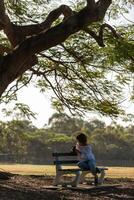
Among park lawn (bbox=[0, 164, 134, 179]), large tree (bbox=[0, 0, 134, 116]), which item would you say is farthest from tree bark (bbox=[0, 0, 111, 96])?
park lawn (bbox=[0, 164, 134, 179])

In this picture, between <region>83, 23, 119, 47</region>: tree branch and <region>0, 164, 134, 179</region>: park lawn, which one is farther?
<region>0, 164, 134, 179</region>: park lawn

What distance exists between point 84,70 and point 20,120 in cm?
610

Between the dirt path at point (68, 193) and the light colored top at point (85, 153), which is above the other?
the light colored top at point (85, 153)

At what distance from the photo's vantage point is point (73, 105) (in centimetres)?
1616

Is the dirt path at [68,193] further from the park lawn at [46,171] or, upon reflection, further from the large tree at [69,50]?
the park lawn at [46,171]

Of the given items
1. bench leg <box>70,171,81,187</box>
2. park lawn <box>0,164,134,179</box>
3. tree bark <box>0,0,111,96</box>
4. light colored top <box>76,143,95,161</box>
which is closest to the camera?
tree bark <box>0,0,111,96</box>

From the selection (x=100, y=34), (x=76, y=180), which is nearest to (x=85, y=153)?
(x=76, y=180)

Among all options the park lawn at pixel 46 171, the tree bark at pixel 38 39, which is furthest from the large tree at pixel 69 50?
the park lawn at pixel 46 171

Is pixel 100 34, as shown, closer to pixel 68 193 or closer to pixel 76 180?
pixel 76 180

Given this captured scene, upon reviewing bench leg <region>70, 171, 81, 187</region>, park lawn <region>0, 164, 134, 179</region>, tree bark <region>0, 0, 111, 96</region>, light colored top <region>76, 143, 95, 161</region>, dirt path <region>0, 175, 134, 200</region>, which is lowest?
dirt path <region>0, 175, 134, 200</region>

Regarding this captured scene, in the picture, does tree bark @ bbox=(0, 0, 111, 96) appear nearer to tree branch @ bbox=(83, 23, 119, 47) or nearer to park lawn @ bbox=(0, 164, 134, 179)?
tree branch @ bbox=(83, 23, 119, 47)

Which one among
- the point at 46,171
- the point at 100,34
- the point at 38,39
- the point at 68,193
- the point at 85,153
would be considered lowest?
the point at 68,193

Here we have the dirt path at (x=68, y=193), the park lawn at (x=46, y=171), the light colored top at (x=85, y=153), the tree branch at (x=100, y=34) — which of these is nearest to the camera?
the dirt path at (x=68, y=193)

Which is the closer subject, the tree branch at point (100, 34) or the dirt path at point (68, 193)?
the dirt path at point (68, 193)
